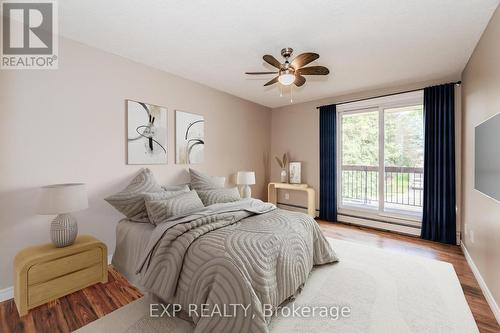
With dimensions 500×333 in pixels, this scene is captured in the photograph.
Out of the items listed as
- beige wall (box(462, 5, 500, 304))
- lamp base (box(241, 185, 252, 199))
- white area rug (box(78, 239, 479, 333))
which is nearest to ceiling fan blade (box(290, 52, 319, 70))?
beige wall (box(462, 5, 500, 304))

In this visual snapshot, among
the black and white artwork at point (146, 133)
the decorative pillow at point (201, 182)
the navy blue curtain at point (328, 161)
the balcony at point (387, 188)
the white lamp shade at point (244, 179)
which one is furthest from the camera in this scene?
the navy blue curtain at point (328, 161)

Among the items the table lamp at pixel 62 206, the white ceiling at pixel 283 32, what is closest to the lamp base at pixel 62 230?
the table lamp at pixel 62 206

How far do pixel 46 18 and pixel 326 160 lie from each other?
4475 millimetres

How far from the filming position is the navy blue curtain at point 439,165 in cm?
345

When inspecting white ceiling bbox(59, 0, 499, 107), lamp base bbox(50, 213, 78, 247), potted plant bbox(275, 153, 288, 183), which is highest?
white ceiling bbox(59, 0, 499, 107)

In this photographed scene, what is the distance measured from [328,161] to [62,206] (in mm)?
4210

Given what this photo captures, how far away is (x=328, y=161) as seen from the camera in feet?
15.3

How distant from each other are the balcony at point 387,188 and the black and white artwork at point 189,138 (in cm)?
295

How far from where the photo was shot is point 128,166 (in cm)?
297

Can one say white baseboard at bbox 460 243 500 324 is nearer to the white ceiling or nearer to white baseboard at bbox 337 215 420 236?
white baseboard at bbox 337 215 420 236

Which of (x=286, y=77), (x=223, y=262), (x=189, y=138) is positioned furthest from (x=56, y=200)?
(x=286, y=77)

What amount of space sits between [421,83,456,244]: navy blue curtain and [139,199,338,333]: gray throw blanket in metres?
2.53

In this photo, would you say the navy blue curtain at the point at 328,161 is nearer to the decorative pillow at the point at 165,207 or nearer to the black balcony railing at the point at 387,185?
the black balcony railing at the point at 387,185

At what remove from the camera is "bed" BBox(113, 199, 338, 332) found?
1515mm
